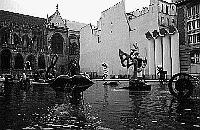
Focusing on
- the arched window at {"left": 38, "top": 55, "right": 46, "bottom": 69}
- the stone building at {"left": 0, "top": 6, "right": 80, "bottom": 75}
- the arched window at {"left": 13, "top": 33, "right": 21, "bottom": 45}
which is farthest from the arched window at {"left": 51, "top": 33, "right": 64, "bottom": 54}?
the arched window at {"left": 13, "top": 33, "right": 21, "bottom": 45}

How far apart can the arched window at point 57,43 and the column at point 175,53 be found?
1522 inches

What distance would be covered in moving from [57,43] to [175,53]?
40266 mm

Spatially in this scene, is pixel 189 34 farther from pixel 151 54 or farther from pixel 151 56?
pixel 151 56

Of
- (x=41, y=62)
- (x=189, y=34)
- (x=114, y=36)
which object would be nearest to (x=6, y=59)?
(x=41, y=62)

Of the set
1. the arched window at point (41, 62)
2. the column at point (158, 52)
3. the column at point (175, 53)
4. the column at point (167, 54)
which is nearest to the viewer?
the column at point (175, 53)

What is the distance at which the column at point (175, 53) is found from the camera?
1625 inches

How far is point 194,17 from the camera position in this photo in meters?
39.2

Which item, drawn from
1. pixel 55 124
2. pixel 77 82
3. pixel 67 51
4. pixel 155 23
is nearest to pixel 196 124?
pixel 55 124

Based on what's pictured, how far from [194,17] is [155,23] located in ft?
26.5

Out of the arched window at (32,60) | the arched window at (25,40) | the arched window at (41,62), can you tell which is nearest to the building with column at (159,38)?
the arched window at (41,62)

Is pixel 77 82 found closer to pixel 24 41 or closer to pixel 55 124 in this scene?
pixel 55 124

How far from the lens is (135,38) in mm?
51406

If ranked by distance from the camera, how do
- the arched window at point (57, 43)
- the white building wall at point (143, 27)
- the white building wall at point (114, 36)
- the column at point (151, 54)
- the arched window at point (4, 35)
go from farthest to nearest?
the arched window at point (57, 43)
the arched window at point (4, 35)
the white building wall at point (114, 36)
the column at point (151, 54)
the white building wall at point (143, 27)

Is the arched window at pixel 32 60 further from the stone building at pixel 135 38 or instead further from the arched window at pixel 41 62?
the stone building at pixel 135 38
